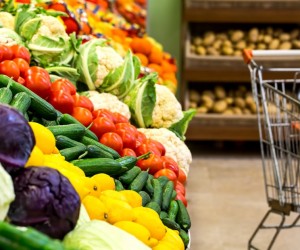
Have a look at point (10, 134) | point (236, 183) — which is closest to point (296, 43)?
point (236, 183)

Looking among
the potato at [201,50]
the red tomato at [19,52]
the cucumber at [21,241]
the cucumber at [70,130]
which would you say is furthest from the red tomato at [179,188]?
the potato at [201,50]

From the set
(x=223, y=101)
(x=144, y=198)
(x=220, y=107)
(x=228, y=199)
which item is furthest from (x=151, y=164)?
(x=223, y=101)

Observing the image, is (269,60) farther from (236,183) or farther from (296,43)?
(236,183)

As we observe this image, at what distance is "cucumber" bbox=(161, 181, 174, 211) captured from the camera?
6.62 ft

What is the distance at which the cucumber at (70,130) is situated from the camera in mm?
1985

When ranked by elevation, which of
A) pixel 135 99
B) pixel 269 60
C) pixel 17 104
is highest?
pixel 17 104

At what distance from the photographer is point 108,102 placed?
2.83 metres

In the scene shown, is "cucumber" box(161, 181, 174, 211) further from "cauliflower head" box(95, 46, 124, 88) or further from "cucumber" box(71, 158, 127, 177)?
"cauliflower head" box(95, 46, 124, 88)

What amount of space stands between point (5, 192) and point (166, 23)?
225 inches

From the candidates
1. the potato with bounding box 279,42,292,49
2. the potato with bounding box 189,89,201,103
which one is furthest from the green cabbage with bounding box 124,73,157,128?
the potato with bounding box 279,42,292,49

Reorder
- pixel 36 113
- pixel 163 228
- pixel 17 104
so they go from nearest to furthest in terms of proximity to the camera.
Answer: pixel 163 228, pixel 17 104, pixel 36 113

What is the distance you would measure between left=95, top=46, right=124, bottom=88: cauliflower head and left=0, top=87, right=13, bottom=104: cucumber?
1.02 meters

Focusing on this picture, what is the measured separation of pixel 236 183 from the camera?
5.27m

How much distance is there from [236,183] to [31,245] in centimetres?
435
